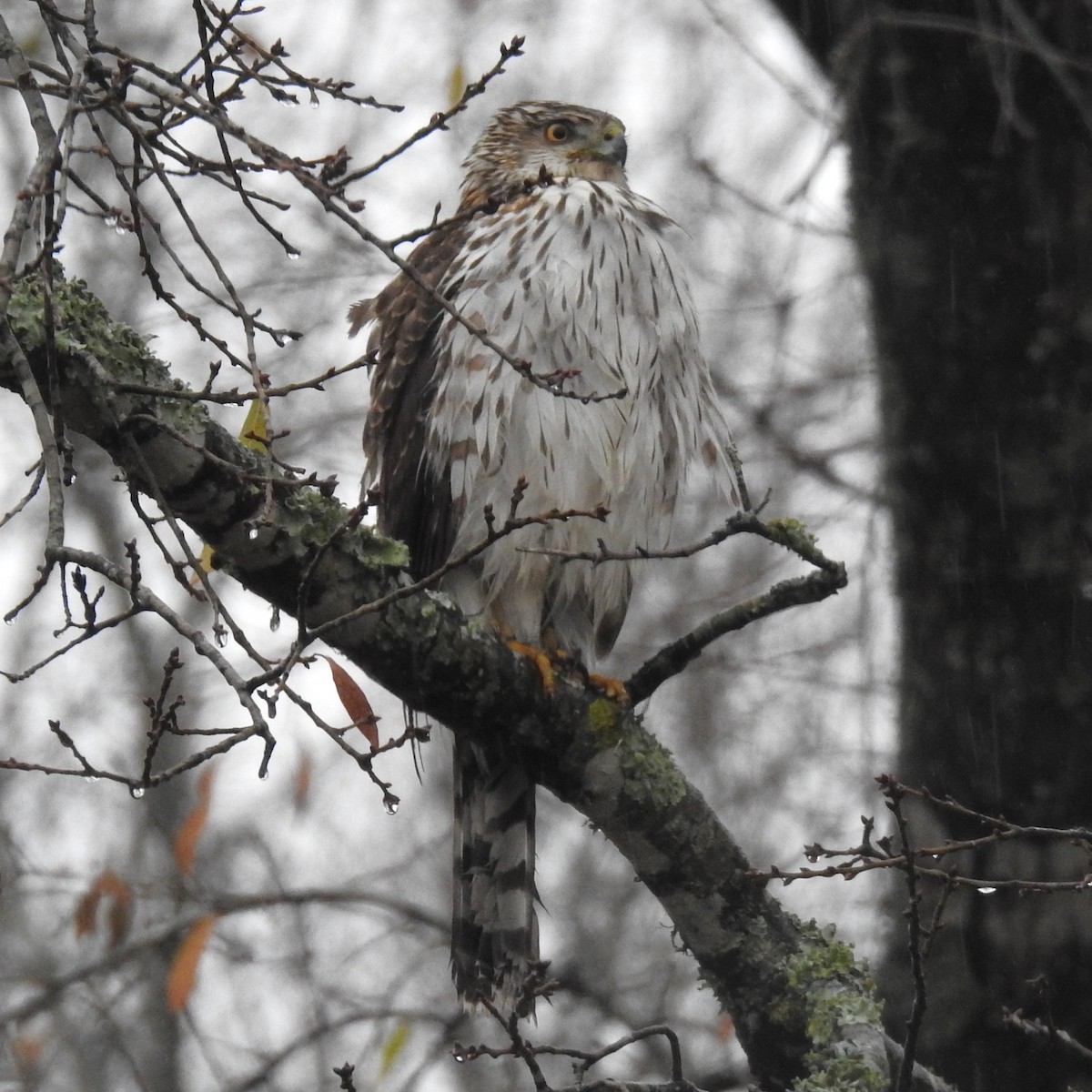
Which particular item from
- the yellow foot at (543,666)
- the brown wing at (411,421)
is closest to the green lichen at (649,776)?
the yellow foot at (543,666)

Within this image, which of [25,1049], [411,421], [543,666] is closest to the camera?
[543,666]

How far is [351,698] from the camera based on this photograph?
108 inches

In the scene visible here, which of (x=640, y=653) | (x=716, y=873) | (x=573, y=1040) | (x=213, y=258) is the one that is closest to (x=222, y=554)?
(x=213, y=258)

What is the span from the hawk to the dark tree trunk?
2.07 feet

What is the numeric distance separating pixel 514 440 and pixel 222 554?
4.46ft

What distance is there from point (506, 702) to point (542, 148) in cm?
250

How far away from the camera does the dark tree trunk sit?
360cm

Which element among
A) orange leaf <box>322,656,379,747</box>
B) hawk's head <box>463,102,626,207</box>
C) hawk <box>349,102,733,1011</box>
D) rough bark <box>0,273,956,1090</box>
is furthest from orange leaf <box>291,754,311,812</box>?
orange leaf <box>322,656,379,747</box>

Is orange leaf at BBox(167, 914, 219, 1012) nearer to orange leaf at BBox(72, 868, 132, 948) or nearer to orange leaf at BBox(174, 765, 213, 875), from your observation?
orange leaf at BBox(174, 765, 213, 875)

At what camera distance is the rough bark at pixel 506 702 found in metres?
2.66

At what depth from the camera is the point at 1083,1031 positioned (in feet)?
11.4

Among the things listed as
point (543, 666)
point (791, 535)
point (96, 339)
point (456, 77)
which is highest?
point (456, 77)

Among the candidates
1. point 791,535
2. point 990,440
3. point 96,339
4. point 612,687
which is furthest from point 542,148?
point 96,339

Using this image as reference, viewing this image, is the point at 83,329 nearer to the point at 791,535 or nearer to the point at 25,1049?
the point at 791,535
